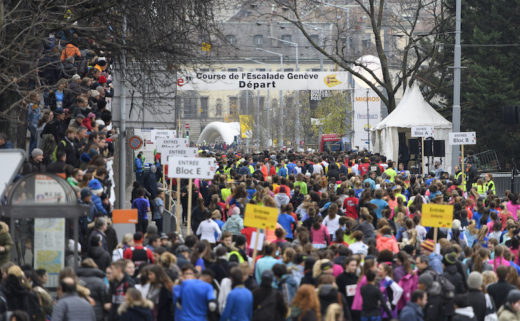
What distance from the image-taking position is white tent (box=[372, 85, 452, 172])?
3956 centimetres

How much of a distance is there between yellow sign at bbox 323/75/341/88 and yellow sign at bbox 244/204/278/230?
29.5m

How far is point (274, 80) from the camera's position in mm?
43969

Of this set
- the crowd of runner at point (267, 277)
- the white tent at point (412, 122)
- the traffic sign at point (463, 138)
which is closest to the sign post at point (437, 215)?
the crowd of runner at point (267, 277)

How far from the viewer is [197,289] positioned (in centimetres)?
1171

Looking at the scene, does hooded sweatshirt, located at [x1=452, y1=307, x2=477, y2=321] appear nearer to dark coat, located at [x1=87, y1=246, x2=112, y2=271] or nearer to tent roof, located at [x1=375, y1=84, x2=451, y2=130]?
dark coat, located at [x1=87, y1=246, x2=112, y2=271]

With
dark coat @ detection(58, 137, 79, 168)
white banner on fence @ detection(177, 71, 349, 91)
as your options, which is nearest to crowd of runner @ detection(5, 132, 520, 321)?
dark coat @ detection(58, 137, 79, 168)

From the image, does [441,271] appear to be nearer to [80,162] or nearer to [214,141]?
[80,162]

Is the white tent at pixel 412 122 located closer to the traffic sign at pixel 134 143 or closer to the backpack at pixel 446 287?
the traffic sign at pixel 134 143

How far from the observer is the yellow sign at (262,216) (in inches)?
598

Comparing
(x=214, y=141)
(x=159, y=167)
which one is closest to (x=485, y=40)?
(x=159, y=167)

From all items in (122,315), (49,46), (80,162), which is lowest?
(122,315)

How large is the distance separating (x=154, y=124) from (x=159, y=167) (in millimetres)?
4360

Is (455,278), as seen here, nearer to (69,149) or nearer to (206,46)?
(69,149)

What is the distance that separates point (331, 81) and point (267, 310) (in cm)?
3351
